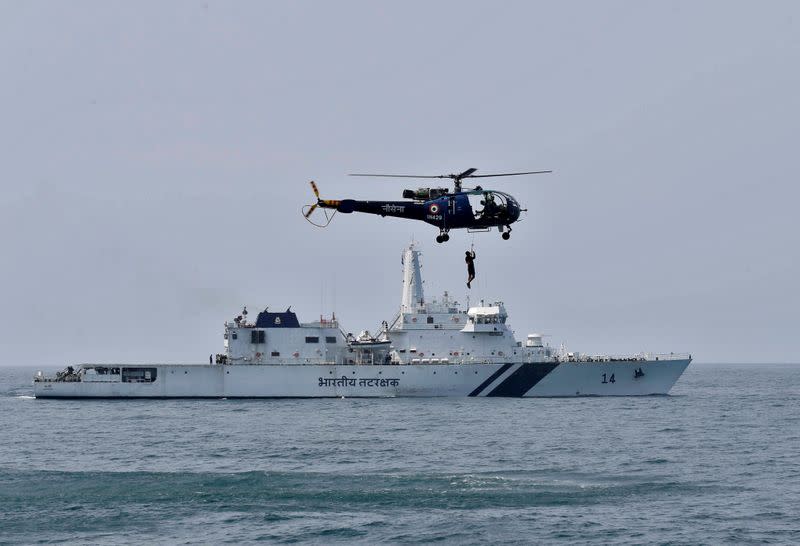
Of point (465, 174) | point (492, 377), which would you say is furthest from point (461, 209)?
point (492, 377)

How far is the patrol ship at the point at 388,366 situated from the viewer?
201 feet

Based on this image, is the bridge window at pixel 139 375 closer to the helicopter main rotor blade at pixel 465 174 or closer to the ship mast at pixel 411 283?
the ship mast at pixel 411 283

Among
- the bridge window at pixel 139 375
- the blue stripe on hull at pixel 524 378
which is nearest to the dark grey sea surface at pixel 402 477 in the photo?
the blue stripe on hull at pixel 524 378

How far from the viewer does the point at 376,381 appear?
61625 mm

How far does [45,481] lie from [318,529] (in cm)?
1155

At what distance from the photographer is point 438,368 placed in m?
60.7

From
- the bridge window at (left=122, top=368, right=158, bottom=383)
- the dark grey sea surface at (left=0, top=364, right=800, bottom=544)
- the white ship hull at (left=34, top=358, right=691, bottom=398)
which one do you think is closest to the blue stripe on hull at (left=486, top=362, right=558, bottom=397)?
the white ship hull at (left=34, top=358, right=691, bottom=398)

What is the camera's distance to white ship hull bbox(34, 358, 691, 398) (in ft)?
200

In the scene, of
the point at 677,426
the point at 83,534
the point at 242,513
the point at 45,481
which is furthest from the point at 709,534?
the point at 677,426

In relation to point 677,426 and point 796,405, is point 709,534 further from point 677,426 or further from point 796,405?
point 796,405

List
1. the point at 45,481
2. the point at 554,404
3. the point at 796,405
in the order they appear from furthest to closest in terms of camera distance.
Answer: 1. the point at 796,405
2. the point at 554,404
3. the point at 45,481

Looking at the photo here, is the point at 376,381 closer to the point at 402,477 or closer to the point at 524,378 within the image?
the point at 524,378

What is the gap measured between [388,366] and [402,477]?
1129 inches

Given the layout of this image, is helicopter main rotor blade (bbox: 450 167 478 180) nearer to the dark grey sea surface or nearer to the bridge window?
the dark grey sea surface
